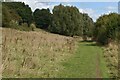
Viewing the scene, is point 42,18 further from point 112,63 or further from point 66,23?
point 112,63

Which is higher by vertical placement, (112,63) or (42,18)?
(42,18)

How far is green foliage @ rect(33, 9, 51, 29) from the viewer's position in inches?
3802

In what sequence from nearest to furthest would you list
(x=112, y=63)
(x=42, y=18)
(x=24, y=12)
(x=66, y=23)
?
(x=112, y=63) → (x=66, y=23) → (x=24, y=12) → (x=42, y=18)

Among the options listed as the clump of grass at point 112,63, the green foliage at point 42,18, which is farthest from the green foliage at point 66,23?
the clump of grass at point 112,63

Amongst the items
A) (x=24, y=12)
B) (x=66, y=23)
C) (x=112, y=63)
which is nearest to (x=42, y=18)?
(x=24, y=12)

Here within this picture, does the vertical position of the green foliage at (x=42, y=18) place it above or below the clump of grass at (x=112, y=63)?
above

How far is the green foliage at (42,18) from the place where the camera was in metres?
96.6

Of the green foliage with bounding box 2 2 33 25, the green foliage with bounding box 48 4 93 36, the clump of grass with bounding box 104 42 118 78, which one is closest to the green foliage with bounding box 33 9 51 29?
the green foliage with bounding box 2 2 33 25

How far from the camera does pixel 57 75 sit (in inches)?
511

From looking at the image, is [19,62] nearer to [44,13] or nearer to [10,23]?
[10,23]

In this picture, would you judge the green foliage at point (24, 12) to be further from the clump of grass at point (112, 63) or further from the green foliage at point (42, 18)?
the clump of grass at point (112, 63)

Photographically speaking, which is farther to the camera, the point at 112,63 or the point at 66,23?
the point at 66,23

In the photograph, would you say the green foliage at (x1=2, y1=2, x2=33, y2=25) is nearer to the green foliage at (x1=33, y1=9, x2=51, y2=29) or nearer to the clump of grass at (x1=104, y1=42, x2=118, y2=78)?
the green foliage at (x1=33, y1=9, x2=51, y2=29)

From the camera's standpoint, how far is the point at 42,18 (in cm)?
9875
